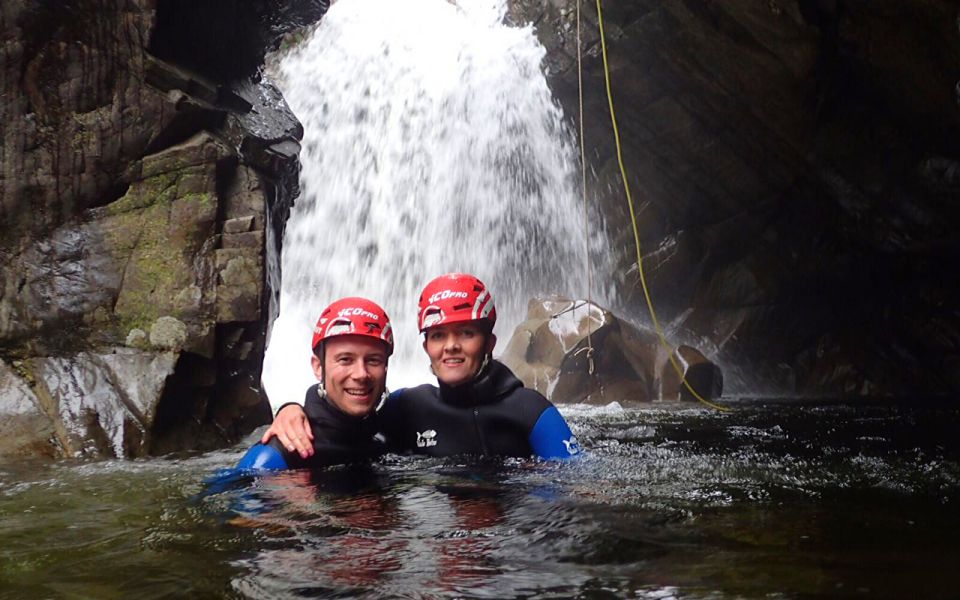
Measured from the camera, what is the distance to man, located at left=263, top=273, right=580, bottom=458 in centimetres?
480

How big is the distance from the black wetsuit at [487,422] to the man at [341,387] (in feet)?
1.46

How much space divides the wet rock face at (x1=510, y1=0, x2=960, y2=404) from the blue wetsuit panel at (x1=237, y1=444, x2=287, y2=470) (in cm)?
892

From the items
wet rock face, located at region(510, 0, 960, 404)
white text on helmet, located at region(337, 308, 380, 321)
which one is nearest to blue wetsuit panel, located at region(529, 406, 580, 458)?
white text on helmet, located at region(337, 308, 380, 321)

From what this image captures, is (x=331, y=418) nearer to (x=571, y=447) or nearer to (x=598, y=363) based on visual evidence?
(x=571, y=447)

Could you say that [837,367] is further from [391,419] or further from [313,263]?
[391,419]

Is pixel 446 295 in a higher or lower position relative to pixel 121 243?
lower

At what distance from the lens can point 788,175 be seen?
14.1 metres

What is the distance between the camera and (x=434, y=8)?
24703mm

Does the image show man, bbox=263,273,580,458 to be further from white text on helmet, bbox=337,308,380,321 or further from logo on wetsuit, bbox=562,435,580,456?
white text on helmet, bbox=337,308,380,321

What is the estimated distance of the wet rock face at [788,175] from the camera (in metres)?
10.8

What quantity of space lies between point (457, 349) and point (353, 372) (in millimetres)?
765

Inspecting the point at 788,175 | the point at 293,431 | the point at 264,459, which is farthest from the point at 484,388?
the point at 788,175

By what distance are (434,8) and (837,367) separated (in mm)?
17677

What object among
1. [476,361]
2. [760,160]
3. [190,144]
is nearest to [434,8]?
[760,160]
